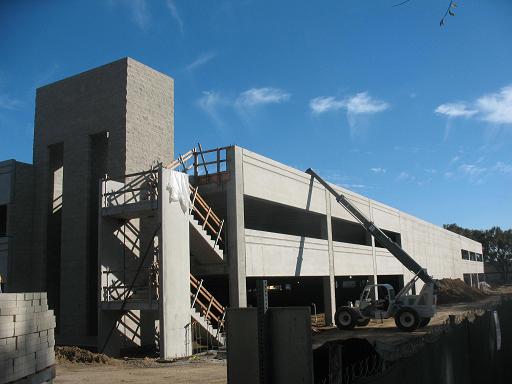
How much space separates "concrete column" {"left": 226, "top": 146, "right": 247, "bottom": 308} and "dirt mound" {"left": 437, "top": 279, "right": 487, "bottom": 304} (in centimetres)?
3785

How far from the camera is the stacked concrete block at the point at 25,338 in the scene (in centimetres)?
712

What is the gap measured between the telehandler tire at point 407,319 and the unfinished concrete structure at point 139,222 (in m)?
5.31

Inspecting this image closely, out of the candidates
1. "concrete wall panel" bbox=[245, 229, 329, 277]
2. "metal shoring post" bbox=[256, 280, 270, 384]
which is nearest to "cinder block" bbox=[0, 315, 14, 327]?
"metal shoring post" bbox=[256, 280, 270, 384]

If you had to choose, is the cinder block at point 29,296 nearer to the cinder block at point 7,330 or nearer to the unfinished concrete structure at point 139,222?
the cinder block at point 7,330

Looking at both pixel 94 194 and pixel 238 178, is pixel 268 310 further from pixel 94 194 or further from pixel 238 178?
pixel 94 194

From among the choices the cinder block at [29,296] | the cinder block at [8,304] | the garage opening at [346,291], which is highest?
the cinder block at [29,296]

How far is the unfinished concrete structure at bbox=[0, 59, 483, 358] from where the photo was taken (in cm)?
1930

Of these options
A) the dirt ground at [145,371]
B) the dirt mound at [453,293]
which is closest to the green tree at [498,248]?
the dirt mound at [453,293]

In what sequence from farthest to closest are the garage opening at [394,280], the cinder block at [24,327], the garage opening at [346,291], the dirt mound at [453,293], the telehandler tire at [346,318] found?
the dirt mound at [453,293]
the garage opening at [346,291]
the garage opening at [394,280]
the telehandler tire at [346,318]
the cinder block at [24,327]

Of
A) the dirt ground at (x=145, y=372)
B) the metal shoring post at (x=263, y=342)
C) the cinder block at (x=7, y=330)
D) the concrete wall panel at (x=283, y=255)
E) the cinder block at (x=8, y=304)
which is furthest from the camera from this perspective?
the concrete wall panel at (x=283, y=255)

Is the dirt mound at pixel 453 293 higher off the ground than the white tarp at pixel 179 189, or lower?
lower

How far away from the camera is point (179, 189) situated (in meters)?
19.8

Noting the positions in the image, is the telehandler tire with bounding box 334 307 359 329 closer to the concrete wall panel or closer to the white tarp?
the concrete wall panel

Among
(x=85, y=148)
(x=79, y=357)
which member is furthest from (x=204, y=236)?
(x=85, y=148)
